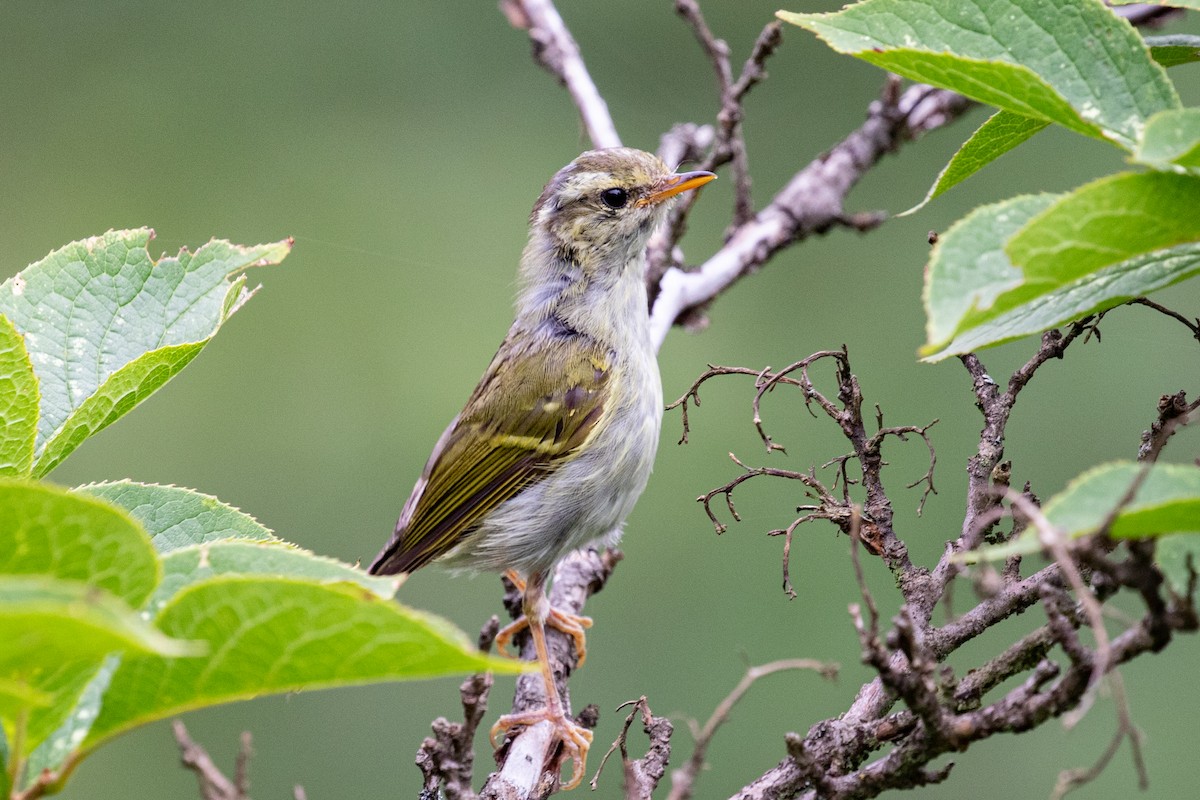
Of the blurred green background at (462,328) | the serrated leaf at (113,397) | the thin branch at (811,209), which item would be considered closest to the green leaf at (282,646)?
the serrated leaf at (113,397)

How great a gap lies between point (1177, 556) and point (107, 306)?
149 cm

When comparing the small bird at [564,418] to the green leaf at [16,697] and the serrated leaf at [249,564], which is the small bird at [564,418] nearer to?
the serrated leaf at [249,564]

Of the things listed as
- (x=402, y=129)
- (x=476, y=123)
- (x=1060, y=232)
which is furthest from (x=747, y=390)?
(x=1060, y=232)

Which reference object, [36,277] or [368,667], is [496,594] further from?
[368,667]

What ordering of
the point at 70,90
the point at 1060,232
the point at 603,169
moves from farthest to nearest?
the point at 70,90, the point at 603,169, the point at 1060,232

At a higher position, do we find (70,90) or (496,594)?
(70,90)

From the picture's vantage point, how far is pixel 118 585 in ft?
3.72

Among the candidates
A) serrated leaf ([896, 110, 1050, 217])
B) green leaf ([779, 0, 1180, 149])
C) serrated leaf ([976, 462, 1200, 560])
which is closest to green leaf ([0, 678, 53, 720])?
serrated leaf ([976, 462, 1200, 560])

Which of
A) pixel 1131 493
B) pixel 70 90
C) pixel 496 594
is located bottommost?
pixel 1131 493

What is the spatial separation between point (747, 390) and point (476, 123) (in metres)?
2.93

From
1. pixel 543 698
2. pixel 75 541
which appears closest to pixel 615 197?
pixel 543 698

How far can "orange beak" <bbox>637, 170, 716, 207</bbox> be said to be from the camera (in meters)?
3.95

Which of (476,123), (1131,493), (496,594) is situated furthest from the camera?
(476,123)

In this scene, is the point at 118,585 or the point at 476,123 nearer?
the point at 118,585
